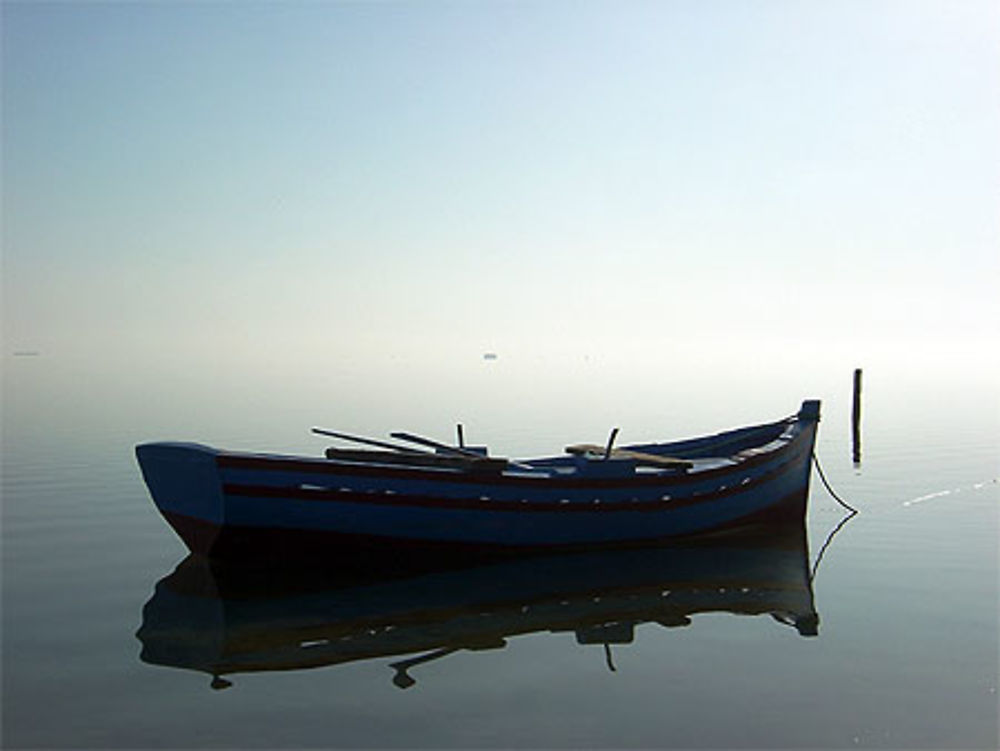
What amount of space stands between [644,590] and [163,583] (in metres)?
8.24

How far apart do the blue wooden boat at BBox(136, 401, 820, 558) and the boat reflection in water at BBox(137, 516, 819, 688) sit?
499mm

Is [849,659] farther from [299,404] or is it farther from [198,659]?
[299,404]

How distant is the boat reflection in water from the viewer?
12.2 m

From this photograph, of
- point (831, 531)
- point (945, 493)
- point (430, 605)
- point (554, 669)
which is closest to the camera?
point (554, 669)

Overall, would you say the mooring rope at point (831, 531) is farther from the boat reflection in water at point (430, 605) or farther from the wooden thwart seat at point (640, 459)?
the wooden thwart seat at point (640, 459)

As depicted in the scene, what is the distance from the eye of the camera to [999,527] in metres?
22.3

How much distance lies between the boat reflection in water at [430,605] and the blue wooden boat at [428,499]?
1.64ft

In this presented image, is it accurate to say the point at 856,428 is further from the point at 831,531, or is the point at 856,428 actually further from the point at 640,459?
the point at 640,459

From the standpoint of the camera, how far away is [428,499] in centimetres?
1603

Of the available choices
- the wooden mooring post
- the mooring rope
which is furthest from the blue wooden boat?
Result: the wooden mooring post

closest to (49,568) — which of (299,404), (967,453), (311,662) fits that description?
(311,662)

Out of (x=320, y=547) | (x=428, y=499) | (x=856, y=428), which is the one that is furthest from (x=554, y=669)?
(x=856, y=428)

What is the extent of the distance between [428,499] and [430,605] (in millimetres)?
2158

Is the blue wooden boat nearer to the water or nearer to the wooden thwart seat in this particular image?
the wooden thwart seat
